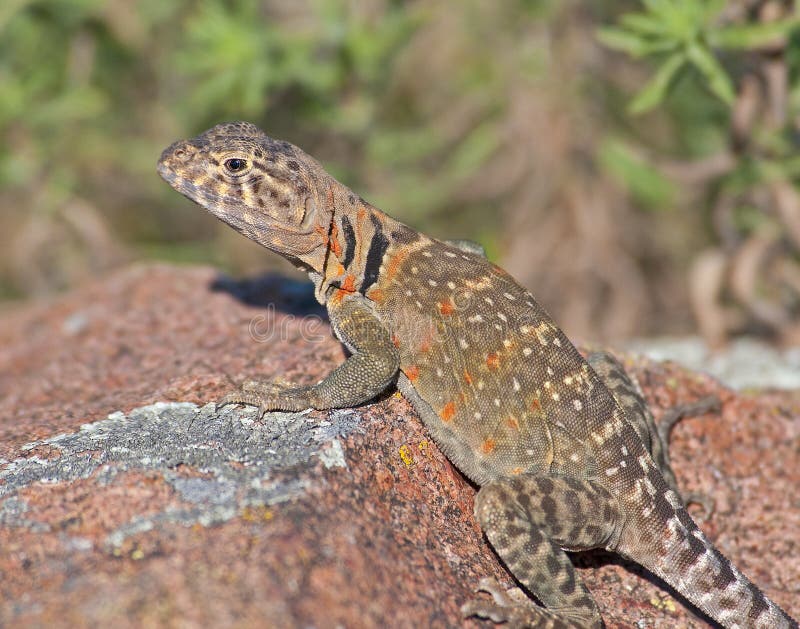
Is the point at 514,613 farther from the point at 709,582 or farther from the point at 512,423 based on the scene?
the point at 709,582

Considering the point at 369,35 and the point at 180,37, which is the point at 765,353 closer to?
the point at 369,35

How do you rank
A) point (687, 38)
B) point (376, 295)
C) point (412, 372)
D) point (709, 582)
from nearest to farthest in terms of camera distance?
point (709, 582)
point (412, 372)
point (376, 295)
point (687, 38)

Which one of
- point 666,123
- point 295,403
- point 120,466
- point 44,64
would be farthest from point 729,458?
point 44,64

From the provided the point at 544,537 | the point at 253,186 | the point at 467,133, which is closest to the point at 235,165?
the point at 253,186

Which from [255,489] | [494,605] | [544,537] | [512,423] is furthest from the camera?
[512,423]

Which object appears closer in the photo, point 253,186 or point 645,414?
point 253,186

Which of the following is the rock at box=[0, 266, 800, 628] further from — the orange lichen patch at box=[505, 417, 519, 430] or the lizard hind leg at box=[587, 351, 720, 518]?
the orange lichen patch at box=[505, 417, 519, 430]
